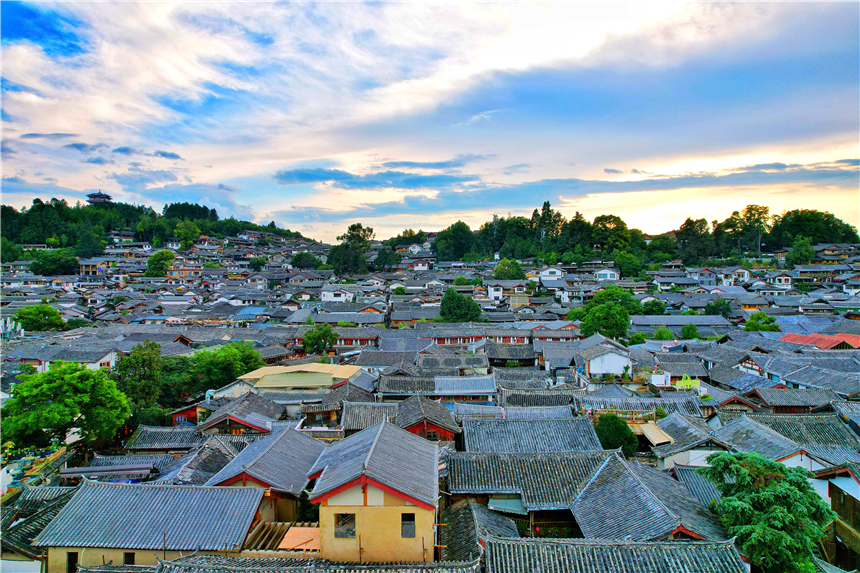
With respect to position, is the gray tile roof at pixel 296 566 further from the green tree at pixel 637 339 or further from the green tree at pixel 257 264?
the green tree at pixel 257 264

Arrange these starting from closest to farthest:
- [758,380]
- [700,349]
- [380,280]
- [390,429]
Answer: [390,429]
[758,380]
[700,349]
[380,280]

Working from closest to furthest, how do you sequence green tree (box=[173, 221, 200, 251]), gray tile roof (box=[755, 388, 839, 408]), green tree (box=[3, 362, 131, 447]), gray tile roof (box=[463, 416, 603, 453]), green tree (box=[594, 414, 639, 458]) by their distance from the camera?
gray tile roof (box=[463, 416, 603, 453]), green tree (box=[3, 362, 131, 447]), green tree (box=[594, 414, 639, 458]), gray tile roof (box=[755, 388, 839, 408]), green tree (box=[173, 221, 200, 251])

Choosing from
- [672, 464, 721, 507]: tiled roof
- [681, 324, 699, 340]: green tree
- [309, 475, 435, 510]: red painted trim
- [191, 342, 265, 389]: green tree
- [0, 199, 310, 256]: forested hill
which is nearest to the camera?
[309, 475, 435, 510]: red painted trim

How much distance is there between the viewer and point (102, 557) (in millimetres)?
10391

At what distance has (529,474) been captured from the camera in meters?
14.0

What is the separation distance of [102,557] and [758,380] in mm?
30035

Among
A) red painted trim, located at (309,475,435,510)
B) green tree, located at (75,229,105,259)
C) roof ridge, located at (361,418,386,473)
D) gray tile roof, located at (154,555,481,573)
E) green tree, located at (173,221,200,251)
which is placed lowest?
gray tile roof, located at (154,555,481,573)

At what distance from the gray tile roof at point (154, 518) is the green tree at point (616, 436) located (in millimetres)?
12448

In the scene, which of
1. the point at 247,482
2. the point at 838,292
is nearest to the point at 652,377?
the point at 247,482

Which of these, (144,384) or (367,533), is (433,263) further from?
(367,533)

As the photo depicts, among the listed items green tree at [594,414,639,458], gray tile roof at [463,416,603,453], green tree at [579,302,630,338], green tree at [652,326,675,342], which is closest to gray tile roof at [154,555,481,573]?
gray tile roof at [463,416,603,453]

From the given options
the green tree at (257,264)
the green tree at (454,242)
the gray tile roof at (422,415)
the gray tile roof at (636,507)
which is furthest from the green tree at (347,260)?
the gray tile roof at (636,507)

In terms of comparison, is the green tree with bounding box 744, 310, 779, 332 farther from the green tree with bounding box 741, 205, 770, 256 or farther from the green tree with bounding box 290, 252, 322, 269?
the green tree with bounding box 290, 252, 322, 269

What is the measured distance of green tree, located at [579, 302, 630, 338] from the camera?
40.1 meters
